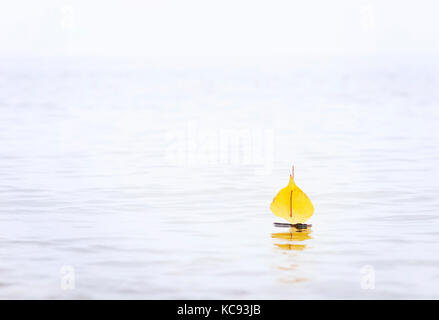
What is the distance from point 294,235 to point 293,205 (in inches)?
29.2

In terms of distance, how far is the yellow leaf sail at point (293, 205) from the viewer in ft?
65.1

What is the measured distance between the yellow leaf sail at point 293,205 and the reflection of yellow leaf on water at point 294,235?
38 centimetres

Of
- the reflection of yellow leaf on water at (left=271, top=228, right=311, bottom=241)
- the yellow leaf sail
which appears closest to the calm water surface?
the reflection of yellow leaf on water at (left=271, top=228, right=311, bottom=241)

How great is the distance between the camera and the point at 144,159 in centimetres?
3531

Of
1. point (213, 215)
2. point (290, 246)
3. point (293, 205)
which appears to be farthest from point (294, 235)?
point (213, 215)

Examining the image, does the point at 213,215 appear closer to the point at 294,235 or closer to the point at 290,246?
the point at 294,235

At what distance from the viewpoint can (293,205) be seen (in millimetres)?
20016

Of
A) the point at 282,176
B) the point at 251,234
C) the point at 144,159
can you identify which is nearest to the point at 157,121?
the point at 144,159

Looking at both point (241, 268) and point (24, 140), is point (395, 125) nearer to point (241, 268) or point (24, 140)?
point (24, 140)

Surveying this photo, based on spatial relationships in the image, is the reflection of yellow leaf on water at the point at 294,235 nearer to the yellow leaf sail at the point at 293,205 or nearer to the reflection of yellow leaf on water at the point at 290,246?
the yellow leaf sail at the point at 293,205

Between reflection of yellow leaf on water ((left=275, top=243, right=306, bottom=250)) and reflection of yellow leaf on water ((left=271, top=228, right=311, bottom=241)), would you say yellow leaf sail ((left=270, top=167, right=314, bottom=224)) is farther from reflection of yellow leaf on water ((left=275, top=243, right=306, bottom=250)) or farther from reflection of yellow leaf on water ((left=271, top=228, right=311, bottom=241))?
reflection of yellow leaf on water ((left=275, top=243, right=306, bottom=250))

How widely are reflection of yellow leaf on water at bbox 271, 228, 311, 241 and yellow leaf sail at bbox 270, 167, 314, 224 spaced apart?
0.38m

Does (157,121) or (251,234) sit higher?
(157,121)
